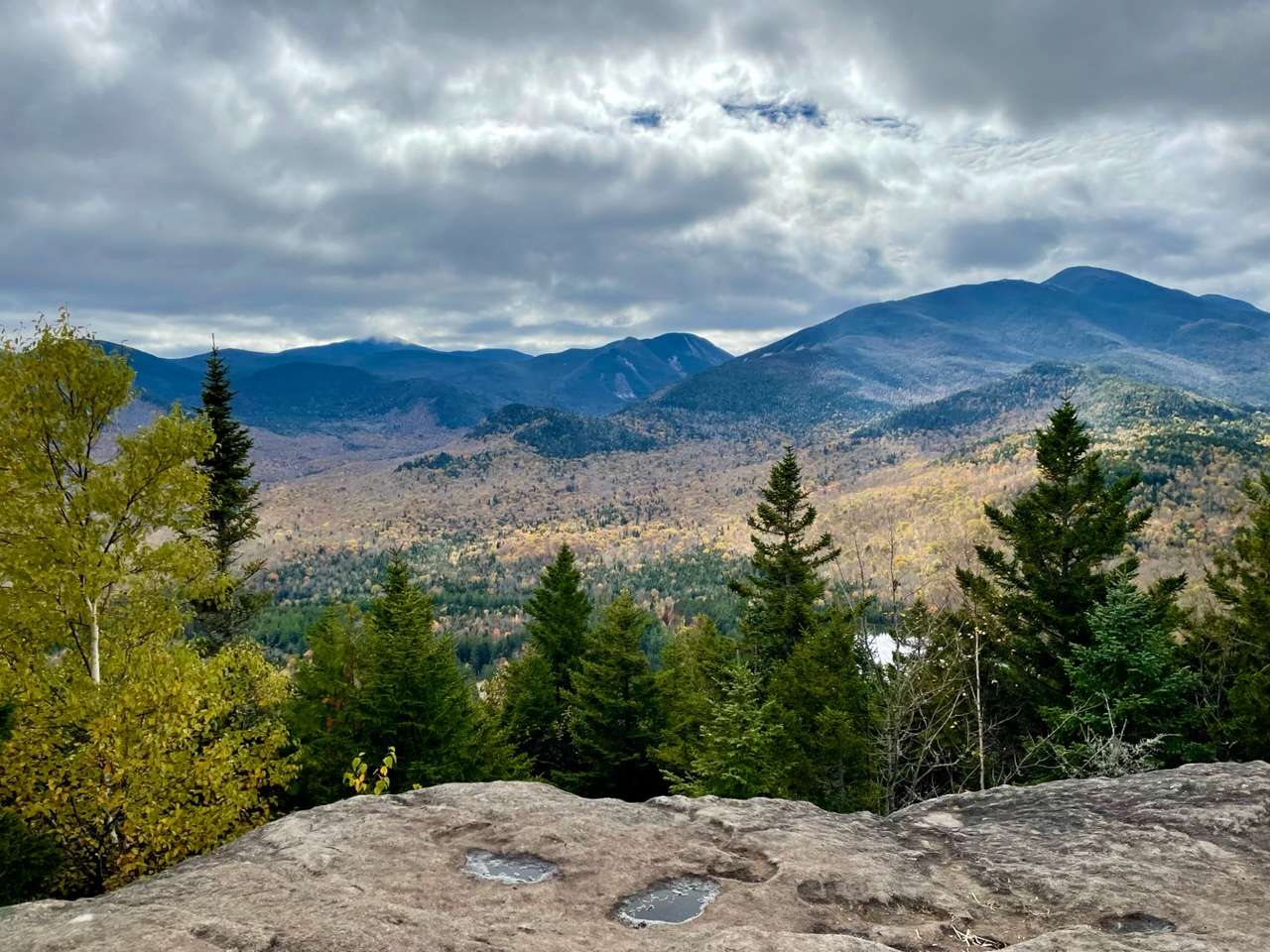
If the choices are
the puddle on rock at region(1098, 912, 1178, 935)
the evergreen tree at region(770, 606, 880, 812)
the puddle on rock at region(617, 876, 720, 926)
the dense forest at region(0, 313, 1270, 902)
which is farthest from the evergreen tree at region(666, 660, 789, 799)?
the puddle on rock at region(1098, 912, 1178, 935)

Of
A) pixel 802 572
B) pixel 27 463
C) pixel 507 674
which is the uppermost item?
pixel 27 463

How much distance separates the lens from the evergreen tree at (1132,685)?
1959 cm

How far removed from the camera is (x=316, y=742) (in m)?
26.7

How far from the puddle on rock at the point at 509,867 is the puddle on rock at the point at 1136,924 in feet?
17.1

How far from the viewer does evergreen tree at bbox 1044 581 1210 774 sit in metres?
19.6

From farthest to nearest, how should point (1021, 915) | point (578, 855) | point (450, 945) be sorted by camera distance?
point (578, 855), point (1021, 915), point (450, 945)

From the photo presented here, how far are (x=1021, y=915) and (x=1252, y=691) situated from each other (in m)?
18.9

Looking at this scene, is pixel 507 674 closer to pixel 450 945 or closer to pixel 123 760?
pixel 123 760

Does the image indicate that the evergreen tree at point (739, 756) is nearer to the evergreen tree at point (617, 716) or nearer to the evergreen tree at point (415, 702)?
the evergreen tree at point (415, 702)

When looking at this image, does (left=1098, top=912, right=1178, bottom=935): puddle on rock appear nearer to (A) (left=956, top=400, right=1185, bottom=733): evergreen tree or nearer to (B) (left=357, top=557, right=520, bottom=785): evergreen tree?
(A) (left=956, top=400, right=1185, bottom=733): evergreen tree

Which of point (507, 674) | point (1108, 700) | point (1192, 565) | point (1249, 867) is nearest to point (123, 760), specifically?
point (1249, 867)

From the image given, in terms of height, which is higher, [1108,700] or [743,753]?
Answer: [1108,700]

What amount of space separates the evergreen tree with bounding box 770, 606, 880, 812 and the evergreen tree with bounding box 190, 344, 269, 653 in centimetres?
1912

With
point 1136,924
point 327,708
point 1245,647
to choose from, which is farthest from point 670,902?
point 327,708
